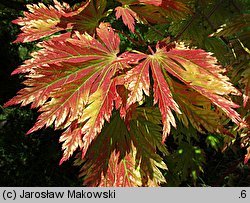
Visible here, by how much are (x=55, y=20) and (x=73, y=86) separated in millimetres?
360

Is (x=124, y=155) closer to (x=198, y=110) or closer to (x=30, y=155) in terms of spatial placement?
(x=198, y=110)

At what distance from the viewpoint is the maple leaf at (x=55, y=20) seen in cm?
122

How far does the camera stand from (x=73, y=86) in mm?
1016

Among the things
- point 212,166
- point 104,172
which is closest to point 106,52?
point 104,172

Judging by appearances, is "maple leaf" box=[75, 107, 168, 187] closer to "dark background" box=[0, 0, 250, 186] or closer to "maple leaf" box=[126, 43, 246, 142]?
"maple leaf" box=[126, 43, 246, 142]

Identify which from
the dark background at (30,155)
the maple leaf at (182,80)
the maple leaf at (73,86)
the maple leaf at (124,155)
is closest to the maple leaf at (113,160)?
the maple leaf at (124,155)

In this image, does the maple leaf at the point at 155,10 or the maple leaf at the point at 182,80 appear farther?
the maple leaf at the point at 155,10

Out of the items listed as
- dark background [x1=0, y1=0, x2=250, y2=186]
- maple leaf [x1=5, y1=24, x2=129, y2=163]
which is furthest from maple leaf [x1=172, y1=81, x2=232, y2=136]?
dark background [x1=0, y1=0, x2=250, y2=186]

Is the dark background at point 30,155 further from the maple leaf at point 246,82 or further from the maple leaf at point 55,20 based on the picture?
the maple leaf at point 246,82

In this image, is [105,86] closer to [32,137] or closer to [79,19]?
[79,19]

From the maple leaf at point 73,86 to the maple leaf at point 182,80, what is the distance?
0.08 m

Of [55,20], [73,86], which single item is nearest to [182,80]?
[73,86]

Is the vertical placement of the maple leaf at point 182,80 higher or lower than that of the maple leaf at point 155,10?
lower

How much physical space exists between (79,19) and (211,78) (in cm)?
54
